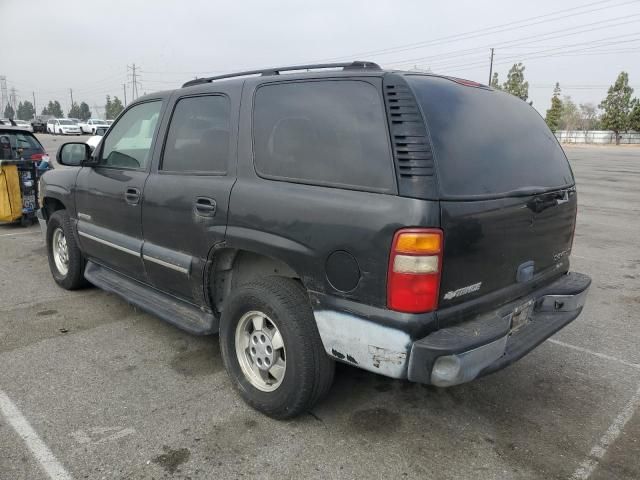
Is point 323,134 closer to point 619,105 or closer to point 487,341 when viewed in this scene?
point 487,341

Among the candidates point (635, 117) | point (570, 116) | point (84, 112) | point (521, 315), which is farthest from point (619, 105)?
point (84, 112)

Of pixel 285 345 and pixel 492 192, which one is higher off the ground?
pixel 492 192

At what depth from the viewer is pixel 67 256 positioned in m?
4.99

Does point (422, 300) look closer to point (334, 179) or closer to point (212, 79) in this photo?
point (334, 179)

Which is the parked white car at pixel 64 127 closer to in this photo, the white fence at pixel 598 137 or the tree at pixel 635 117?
the white fence at pixel 598 137

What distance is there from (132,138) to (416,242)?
2766 mm

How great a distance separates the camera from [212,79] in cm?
360

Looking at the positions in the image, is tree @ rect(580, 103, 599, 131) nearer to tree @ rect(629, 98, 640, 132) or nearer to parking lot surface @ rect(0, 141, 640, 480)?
tree @ rect(629, 98, 640, 132)

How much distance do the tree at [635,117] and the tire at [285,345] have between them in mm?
70301

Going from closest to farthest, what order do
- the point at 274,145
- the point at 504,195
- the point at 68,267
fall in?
the point at 504,195
the point at 274,145
the point at 68,267

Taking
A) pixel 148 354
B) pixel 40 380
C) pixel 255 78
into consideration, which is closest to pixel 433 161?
pixel 255 78

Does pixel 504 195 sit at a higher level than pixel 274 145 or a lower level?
lower

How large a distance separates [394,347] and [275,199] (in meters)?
1.00

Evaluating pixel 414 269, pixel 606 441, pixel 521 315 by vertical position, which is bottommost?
pixel 606 441
